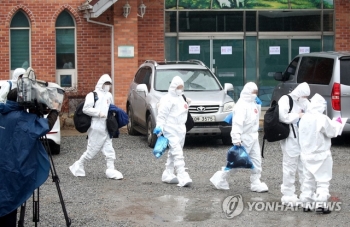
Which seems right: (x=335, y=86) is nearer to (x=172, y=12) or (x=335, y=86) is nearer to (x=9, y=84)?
(x=9, y=84)

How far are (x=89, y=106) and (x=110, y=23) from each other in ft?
30.4

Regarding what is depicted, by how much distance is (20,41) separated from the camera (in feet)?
69.5

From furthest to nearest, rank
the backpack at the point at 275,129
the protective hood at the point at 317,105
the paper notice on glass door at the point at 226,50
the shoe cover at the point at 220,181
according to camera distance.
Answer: the paper notice on glass door at the point at 226,50
the shoe cover at the point at 220,181
the backpack at the point at 275,129
the protective hood at the point at 317,105

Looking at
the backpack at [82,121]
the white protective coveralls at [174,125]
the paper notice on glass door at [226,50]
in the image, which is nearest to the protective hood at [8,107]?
the white protective coveralls at [174,125]

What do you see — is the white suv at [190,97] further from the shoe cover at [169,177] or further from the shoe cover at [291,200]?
the shoe cover at [291,200]

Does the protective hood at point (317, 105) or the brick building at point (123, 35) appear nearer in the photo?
the protective hood at point (317, 105)

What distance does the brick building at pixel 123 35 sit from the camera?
20938 mm

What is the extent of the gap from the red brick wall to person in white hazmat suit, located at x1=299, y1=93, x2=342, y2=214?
43.5 ft

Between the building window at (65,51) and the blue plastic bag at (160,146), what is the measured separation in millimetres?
9818

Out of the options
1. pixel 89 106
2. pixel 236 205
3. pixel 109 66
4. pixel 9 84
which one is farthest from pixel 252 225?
pixel 109 66

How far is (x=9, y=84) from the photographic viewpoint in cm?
1273

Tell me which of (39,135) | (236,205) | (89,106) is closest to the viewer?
(39,135)

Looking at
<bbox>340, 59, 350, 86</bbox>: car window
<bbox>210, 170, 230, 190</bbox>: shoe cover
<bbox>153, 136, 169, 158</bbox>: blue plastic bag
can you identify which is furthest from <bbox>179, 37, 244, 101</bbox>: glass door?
<bbox>210, 170, 230, 190</bbox>: shoe cover

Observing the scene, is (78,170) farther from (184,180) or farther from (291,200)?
(291,200)
